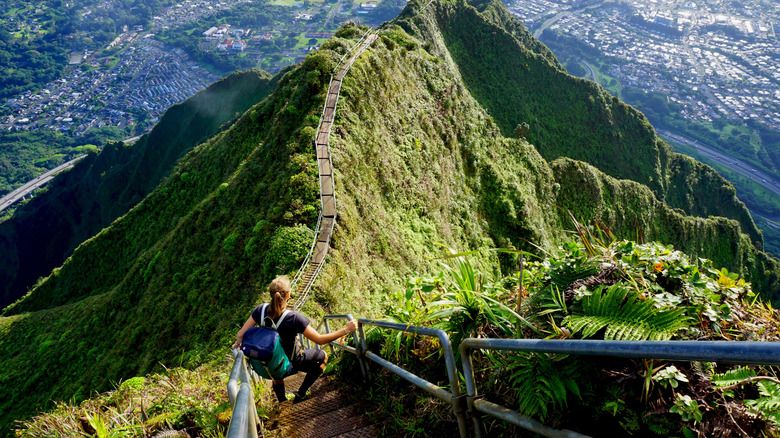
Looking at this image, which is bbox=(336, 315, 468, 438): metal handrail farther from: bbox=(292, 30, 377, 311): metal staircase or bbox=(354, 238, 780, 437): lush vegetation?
bbox=(292, 30, 377, 311): metal staircase

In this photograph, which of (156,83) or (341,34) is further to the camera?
(156,83)

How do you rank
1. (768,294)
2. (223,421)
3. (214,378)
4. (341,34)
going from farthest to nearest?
1. (768,294)
2. (341,34)
3. (214,378)
4. (223,421)

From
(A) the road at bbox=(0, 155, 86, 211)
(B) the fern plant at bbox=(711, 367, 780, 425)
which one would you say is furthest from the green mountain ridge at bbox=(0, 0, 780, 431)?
(A) the road at bbox=(0, 155, 86, 211)

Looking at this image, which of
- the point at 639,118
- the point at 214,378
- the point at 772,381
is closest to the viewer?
the point at 772,381

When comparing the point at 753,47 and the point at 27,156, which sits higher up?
the point at 753,47

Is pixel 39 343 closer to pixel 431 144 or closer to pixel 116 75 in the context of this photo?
pixel 431 144

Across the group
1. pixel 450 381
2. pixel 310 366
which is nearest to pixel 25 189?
pixel 310 366

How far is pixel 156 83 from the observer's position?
19188cm

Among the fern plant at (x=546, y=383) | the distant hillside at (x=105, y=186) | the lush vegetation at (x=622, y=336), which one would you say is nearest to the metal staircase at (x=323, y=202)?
the lush vegetation at (x=622, y=336)

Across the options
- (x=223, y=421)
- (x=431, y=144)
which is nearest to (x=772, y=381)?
(x=223, y=421)

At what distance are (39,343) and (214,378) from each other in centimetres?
2222

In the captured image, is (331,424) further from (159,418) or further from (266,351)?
(159,418)

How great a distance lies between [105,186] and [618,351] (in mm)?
87887

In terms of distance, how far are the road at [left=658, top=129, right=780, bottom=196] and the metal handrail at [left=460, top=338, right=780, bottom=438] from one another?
15529cm
